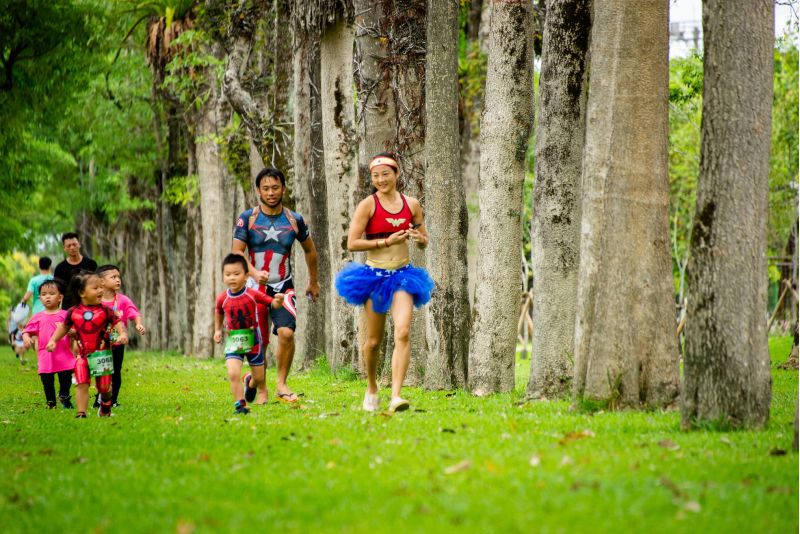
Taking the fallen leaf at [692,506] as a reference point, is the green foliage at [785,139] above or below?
above

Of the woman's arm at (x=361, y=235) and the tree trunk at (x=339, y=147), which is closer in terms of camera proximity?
the woman's arm at (x=361, y=235)

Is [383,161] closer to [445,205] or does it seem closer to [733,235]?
[445,205]

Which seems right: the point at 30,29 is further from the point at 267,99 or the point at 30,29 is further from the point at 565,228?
the point at 565,228

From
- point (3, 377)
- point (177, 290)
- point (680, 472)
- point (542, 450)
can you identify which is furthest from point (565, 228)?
point (177, 290)

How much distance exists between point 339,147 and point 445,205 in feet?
15.8

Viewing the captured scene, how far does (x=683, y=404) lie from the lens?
27.4 ft

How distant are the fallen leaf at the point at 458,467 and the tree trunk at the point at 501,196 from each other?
6.26 m

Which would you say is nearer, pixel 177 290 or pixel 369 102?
pixel 369 102

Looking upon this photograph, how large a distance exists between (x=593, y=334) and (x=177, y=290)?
3083cm

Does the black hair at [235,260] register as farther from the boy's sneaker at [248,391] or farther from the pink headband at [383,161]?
the pink headband at [383,161]

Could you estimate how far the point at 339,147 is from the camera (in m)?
18.7

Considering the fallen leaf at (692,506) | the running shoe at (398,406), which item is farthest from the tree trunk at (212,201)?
the fallen leaf at (692,506)

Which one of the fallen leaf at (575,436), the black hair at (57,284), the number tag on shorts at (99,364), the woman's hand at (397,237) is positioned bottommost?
the fallen leaf at (575,436)

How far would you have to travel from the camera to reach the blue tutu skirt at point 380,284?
10.8m
